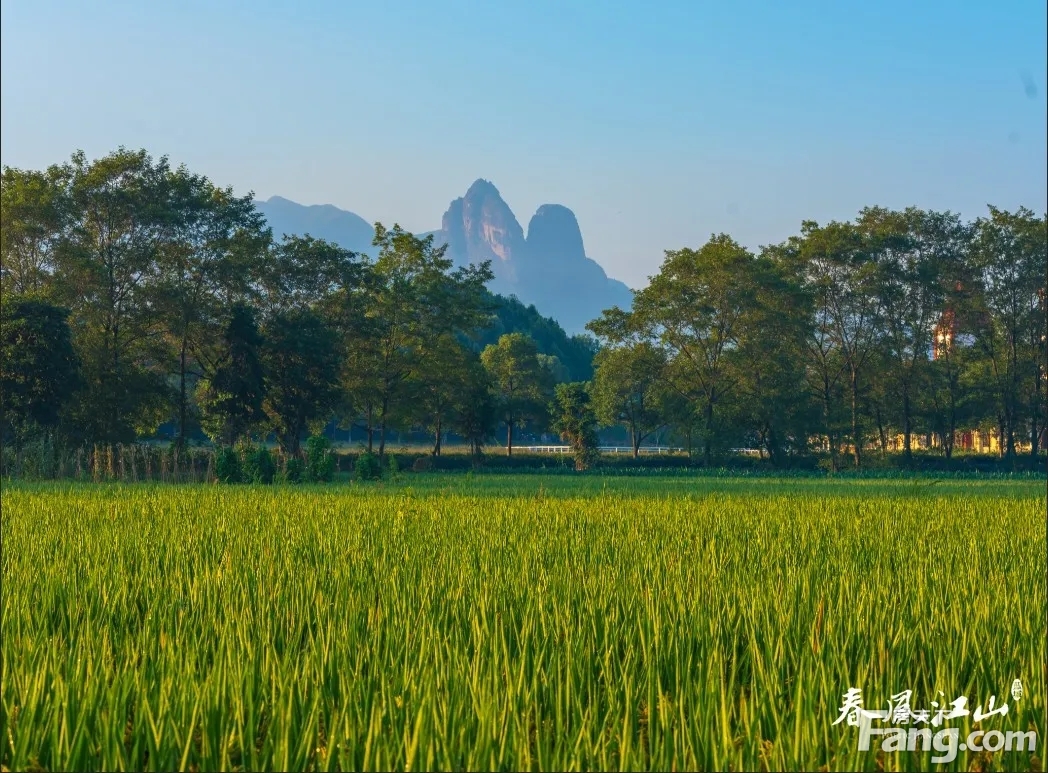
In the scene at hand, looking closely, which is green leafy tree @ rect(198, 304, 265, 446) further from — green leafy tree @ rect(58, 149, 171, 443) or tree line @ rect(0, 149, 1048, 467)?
green leafy tree @ rect(58, 149, 171, 443)

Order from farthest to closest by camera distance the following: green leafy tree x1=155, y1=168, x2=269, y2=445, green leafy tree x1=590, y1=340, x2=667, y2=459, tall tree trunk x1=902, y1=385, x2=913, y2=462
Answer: tall tree trunk x1=902, y1=385, x2=913, y2=462 < green leafy tree x1=590, y1=340, x2=667, y2=459 < green leafy tree x1=155, y1=168, x2=269, y2=445

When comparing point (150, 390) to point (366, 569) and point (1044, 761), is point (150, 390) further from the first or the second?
point (1044, 761)

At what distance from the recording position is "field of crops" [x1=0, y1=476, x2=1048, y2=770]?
267 cm

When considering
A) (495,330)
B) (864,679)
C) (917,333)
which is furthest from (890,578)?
(495,330)

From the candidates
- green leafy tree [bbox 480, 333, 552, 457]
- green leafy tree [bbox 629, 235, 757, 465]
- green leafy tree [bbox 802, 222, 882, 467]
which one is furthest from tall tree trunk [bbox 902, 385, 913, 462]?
green leafy tree [bbox 480, 333, 552, 457]

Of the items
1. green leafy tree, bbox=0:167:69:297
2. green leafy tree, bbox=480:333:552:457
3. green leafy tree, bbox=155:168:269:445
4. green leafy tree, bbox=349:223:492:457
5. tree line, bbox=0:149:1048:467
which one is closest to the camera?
green leafy tree, bbox=0:167:69:297

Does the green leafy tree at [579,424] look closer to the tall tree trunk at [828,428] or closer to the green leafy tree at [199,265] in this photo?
the tall tree trunk at [828,428]

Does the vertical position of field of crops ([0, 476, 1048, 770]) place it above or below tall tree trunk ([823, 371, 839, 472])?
below

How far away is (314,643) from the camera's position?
3.69m

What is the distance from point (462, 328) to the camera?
4038cm

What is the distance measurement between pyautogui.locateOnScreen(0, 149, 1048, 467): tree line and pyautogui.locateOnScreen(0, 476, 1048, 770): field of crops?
2288 cm

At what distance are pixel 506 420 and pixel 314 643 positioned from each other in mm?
50533

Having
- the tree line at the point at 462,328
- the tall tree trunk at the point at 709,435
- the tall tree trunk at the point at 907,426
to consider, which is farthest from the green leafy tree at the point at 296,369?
the tall tree trunk at the point at 907,426

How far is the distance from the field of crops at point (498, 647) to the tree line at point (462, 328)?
22877mm
